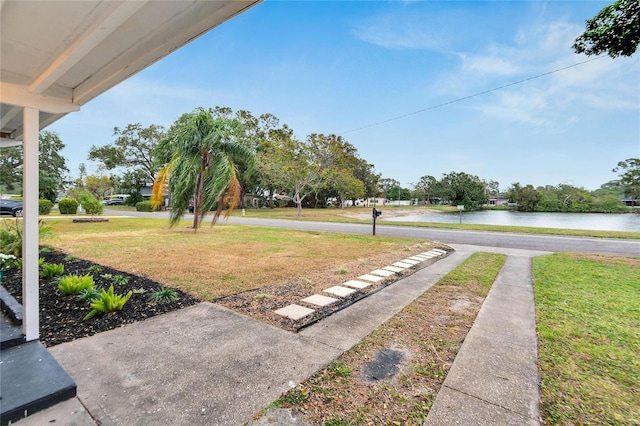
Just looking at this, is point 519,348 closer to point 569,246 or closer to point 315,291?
point 315,291

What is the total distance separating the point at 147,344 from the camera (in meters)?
2.30

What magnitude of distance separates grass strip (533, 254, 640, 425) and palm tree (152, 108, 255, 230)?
26.9 ft

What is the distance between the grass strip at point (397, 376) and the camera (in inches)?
60.9

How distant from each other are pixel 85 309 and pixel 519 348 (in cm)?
434

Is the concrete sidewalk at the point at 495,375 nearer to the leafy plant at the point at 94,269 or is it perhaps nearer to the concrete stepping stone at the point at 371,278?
the concrete stepping stone at the point at 371,278

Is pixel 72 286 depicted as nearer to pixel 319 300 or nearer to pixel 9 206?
pixel 319 300

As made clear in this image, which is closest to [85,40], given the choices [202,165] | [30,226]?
[30,226]

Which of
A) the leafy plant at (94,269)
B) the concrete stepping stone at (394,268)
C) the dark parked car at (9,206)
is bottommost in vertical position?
the concrete stepping stone at (394,268)

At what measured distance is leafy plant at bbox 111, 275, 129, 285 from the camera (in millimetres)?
3919

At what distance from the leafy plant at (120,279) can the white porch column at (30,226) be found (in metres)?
1.75

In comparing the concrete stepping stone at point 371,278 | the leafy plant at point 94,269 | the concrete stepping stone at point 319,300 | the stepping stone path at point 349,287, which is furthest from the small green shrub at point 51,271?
the concrete stepping stone at point 371,278

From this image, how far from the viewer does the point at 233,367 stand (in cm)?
196

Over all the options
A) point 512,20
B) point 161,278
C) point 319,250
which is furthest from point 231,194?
point 512,20

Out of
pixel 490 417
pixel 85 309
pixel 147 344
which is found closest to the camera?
pixel 490 417
